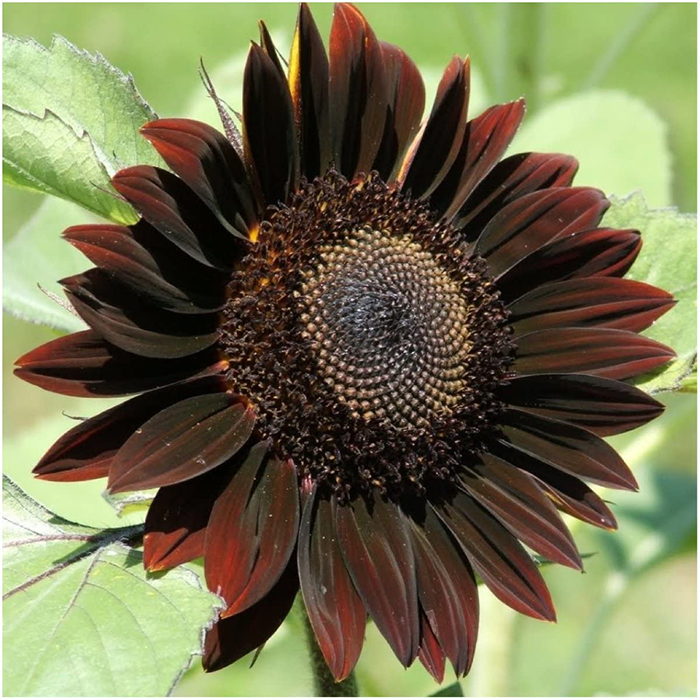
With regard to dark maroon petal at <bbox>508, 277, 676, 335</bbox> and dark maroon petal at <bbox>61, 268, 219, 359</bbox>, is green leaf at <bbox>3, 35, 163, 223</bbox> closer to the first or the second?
dark maroon petal at <bbox>61, 268, 219, 359</bbox>

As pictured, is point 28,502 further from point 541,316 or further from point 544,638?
point 544,638

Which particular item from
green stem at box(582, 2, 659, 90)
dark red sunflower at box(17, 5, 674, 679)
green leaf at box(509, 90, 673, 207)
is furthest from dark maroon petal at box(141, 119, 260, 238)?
green stem at box(582, 2, 659, 90)

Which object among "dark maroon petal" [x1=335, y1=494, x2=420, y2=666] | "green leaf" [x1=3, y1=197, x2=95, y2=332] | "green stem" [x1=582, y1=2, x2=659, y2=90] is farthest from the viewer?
"green stem" [x1=582, y1=2, x2=659, y2=90]

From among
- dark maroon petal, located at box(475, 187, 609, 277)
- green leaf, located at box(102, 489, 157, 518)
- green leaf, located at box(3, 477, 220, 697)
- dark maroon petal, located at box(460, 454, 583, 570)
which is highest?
dark maroon petal, located at box(475, 187, 609, 277)

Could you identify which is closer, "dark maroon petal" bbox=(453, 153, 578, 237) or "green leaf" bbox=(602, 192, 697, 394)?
"dark maroon petal" bbox=(453, 153, 578, 237)

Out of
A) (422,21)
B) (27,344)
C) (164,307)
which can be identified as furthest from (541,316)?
(422,21)

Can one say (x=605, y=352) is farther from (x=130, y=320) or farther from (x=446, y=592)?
(x=130, y=320)

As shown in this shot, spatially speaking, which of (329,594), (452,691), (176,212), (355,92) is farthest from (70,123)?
(452,691)
